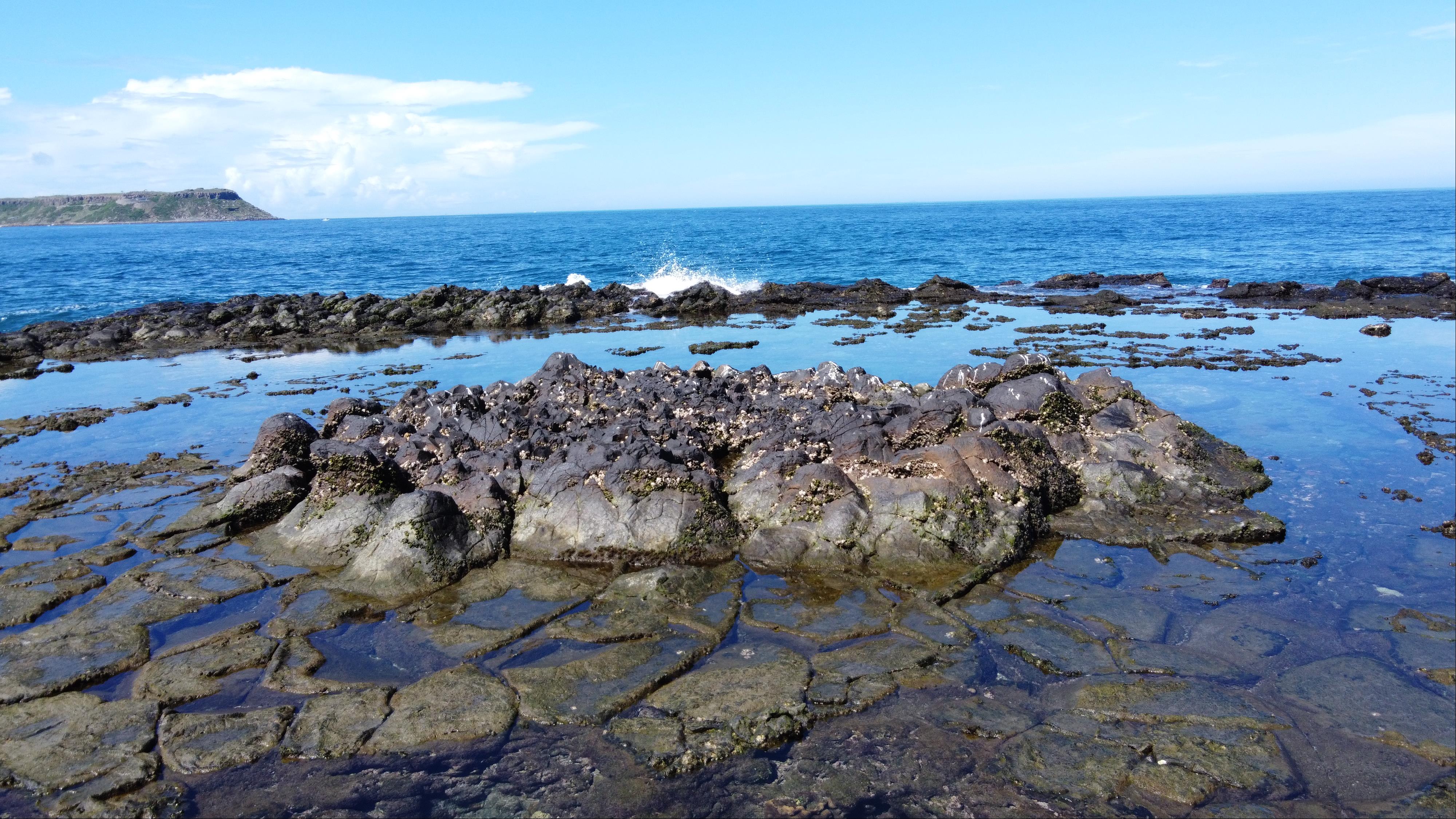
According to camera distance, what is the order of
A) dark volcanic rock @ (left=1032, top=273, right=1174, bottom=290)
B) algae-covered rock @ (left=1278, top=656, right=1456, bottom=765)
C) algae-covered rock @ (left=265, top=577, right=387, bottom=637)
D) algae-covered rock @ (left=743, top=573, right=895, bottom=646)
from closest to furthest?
1. algae-covered rock @ (left=1278, top=656, right=1456, bottom=765)
2. algae-covered rock @ (left=743, top=573, right=895, bottom=646)
3. algae-covered rock @ (left=265, top=577, right=387, bottom=637)
4. dark volcanic rock @ (left=1032, top=273, right=1174, bottom=290)

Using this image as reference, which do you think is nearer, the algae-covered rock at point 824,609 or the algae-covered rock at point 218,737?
the algae-covered rock at point 218,737

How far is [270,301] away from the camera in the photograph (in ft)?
138

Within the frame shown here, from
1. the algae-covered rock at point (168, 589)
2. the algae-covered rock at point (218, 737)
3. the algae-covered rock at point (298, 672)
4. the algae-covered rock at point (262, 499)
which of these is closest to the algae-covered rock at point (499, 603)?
the algae-covered rock at point (298, 672)

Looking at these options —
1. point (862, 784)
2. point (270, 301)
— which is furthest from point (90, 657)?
point (270, 301)

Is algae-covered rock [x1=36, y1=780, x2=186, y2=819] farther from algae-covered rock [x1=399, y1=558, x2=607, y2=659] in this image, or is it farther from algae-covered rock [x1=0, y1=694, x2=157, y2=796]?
algae-covered rock [x1=399, y1=558, x2=607, y2=659]

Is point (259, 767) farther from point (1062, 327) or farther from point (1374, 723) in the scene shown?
point (1062, 327)

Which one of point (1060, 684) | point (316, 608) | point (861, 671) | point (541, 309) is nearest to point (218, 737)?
point (316, 608)

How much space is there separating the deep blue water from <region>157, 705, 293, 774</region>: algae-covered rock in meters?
43.3

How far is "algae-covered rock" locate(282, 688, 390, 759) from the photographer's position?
25.9ft

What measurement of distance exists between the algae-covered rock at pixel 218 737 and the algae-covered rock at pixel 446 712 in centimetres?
105

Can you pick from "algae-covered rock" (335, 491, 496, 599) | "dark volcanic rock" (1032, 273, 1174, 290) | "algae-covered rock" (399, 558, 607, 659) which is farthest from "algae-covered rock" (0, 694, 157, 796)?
"dark volcanic rock" (1032, 273, 1174, 290)

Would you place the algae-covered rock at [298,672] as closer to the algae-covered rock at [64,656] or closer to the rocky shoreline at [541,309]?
the algae-covered rock at [64,656]

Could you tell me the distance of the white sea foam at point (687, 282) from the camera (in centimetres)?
4751

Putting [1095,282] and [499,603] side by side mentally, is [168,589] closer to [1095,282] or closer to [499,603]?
[499,603]
